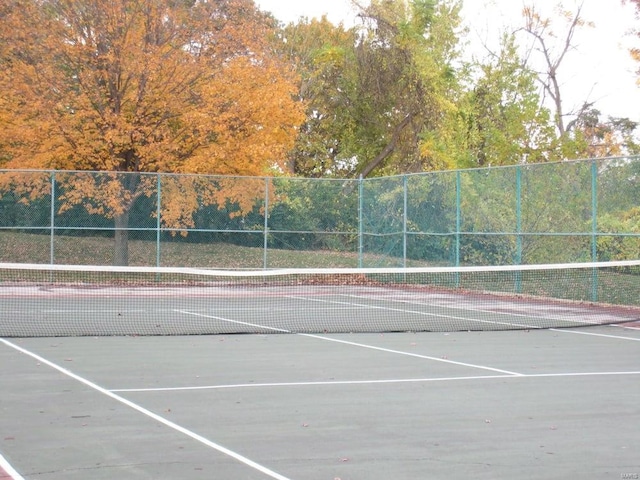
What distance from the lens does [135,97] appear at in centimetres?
2972

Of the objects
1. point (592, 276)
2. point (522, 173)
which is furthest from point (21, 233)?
point (592, 276)

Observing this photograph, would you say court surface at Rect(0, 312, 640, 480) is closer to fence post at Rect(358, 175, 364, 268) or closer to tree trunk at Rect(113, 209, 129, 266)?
tree trunk at Rect(113, 209, 129, 266)

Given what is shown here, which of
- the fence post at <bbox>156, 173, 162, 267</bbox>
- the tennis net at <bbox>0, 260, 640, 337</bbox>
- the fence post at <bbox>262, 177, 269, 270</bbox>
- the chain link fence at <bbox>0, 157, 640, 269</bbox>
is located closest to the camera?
the tennis net at <bbox>0, 260, 640, 337</bbox>

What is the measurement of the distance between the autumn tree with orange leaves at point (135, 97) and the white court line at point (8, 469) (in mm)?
21577

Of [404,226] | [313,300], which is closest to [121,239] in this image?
[313,300]

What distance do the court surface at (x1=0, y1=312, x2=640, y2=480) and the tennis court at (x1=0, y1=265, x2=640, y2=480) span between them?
2cm

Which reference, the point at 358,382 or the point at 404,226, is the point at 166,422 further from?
the point at 404,226

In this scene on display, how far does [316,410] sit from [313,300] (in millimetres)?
14633

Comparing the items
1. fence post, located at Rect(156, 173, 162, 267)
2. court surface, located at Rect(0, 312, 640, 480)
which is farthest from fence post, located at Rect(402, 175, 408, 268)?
court surface, located at Rect(0, 312, 640, 480)

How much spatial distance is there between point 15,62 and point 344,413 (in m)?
23.4

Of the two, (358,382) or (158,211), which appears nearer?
(358,382)

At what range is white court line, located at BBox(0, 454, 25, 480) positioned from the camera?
624 centimetres

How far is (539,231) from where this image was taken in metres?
23.0

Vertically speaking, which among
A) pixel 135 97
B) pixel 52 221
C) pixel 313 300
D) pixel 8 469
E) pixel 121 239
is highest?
pixel 135 97
